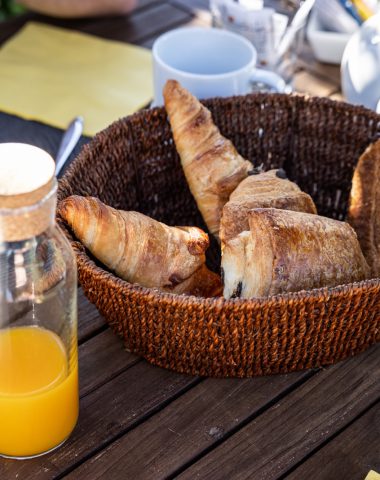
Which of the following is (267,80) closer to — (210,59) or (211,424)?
(210,59)

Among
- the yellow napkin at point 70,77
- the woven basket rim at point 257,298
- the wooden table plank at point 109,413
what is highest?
the woven basket rim at point 257,298

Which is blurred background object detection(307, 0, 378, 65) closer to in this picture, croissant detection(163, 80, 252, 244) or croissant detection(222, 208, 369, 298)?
croissant detection(163, 80, 252, 244)

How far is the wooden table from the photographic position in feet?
2.26

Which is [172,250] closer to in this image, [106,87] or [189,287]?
[189,287]

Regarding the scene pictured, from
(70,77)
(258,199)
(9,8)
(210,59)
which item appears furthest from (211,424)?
(9,8)

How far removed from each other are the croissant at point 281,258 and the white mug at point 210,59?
1.07 feet

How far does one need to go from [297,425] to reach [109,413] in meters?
0.18

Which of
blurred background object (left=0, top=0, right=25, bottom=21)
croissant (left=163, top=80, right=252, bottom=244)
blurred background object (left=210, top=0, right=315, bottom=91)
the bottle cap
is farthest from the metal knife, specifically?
blurred background object (left=0, top=0, right=25, bottom=21)

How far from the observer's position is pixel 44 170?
56 cm

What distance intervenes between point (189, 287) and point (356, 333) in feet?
0.56

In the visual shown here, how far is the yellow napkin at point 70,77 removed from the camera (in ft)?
3.86

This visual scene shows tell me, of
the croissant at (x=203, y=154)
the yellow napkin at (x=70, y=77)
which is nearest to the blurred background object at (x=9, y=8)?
the yellow napkin at (x=70, y=77)

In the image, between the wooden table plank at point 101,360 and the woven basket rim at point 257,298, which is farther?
the wooden table plank at point 101,360

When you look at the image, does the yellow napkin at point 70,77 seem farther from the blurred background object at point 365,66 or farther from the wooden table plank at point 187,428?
the wooden table plank at point 187,428
